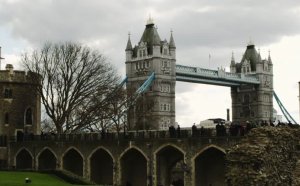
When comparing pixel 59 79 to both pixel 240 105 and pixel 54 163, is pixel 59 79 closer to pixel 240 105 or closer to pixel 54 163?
pixel 54 163

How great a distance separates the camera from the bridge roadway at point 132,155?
164 feet

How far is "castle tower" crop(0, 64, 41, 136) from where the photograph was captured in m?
65.2

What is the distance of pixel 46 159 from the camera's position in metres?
63.1

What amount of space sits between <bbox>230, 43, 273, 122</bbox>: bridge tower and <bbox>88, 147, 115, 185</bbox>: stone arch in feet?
351

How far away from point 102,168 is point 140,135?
8.20 m

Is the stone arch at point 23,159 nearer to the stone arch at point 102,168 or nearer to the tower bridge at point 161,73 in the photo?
the stone arch at point 102,168

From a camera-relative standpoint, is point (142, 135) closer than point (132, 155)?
Yes

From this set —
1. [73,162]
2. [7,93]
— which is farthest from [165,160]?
[7,93]

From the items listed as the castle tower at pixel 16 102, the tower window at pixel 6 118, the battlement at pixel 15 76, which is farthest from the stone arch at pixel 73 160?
the battlement at pixel 15 76

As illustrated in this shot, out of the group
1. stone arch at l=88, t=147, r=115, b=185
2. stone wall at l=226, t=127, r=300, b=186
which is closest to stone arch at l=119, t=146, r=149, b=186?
stone arch at l=88, t=147, r=115, b=185

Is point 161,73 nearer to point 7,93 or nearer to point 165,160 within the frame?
point 7,93

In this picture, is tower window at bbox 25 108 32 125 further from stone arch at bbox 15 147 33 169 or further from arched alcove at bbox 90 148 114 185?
arched alcove at bbox 90 148 114 185

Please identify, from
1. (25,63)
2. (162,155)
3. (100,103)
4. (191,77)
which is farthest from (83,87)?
(191,77)

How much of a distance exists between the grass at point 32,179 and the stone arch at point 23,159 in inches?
607
